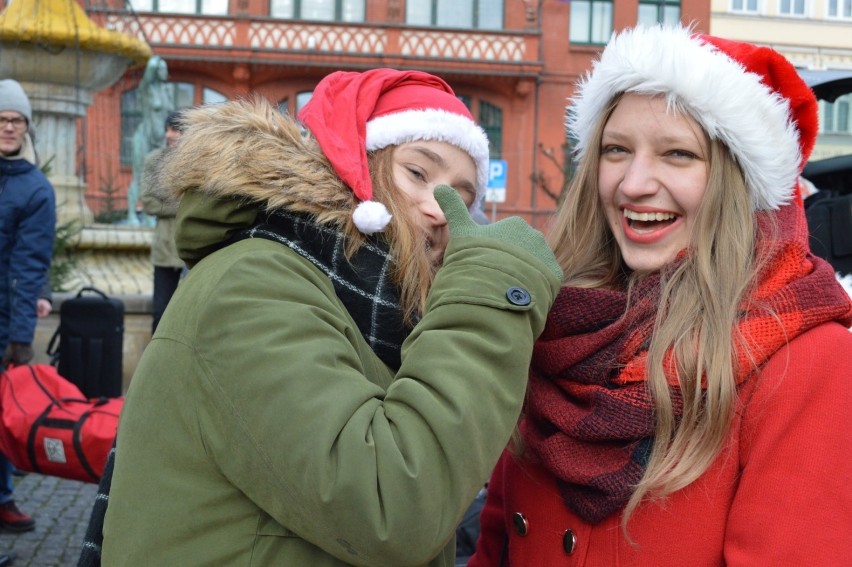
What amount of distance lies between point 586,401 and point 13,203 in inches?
161

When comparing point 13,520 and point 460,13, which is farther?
point 460,13

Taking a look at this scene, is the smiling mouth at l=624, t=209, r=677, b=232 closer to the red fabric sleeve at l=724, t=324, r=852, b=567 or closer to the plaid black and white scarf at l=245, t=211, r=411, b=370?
the red fabric sleeve at l=724, t=324, r=852, b=567

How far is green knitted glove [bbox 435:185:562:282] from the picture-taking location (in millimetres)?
1702

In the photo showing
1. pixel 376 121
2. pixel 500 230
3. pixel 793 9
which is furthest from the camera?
pixel 793 9

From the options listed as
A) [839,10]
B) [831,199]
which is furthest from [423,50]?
[831,199]

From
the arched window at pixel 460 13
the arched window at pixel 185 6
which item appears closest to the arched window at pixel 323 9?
the arched window at pixel 460 13

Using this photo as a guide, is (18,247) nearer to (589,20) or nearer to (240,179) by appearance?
(240,179)

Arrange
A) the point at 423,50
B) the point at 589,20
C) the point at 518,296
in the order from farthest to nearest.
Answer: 1. the point at 589,20
2. the point at 423,50
3. the point at 518,296

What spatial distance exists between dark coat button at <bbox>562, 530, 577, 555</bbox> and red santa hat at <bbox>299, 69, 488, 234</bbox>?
2.11 feet

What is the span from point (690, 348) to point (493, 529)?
701 mm

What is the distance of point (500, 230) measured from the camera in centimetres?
171

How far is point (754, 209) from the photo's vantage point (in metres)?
1.87

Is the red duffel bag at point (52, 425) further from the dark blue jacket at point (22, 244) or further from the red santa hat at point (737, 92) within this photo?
the red santa hat at point (737, 92)

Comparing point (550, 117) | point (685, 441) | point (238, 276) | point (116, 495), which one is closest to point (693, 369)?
point (685, 441)
